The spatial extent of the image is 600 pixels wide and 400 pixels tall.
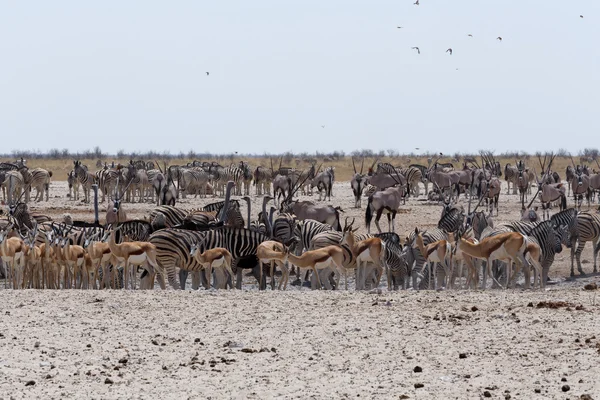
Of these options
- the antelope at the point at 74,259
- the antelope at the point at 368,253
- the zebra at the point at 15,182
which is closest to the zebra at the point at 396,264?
the antelope at the point at 368,253

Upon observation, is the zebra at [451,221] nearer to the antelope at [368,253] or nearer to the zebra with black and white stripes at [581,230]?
the zebra with black and white stripes at [581,230]

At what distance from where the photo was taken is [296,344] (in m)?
8.83

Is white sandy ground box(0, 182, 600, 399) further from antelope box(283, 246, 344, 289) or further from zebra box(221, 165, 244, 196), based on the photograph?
zebra box(221, 165, 244, 196)

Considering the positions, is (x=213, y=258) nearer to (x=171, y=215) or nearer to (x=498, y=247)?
(x=498, y=247)

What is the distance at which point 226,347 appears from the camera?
28.8ft

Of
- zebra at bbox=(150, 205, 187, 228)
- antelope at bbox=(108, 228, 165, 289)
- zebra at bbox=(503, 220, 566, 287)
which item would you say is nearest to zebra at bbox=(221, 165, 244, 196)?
zebra at bbox=(150, 205, 187, 228)

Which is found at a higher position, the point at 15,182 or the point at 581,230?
the point at 15,182

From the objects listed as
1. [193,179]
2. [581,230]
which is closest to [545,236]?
[581,230]

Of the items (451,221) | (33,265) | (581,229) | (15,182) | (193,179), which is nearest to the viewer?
(33,265)

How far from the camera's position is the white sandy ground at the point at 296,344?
7496 mm

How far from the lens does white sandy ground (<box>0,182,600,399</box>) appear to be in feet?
24.6

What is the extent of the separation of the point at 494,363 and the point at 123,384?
274 centimetres

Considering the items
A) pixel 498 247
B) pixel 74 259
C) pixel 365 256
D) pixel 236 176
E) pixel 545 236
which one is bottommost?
pixel 74 259

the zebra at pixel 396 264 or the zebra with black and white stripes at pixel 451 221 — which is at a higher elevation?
the zebra with black and white stripes at pixel 451 221
